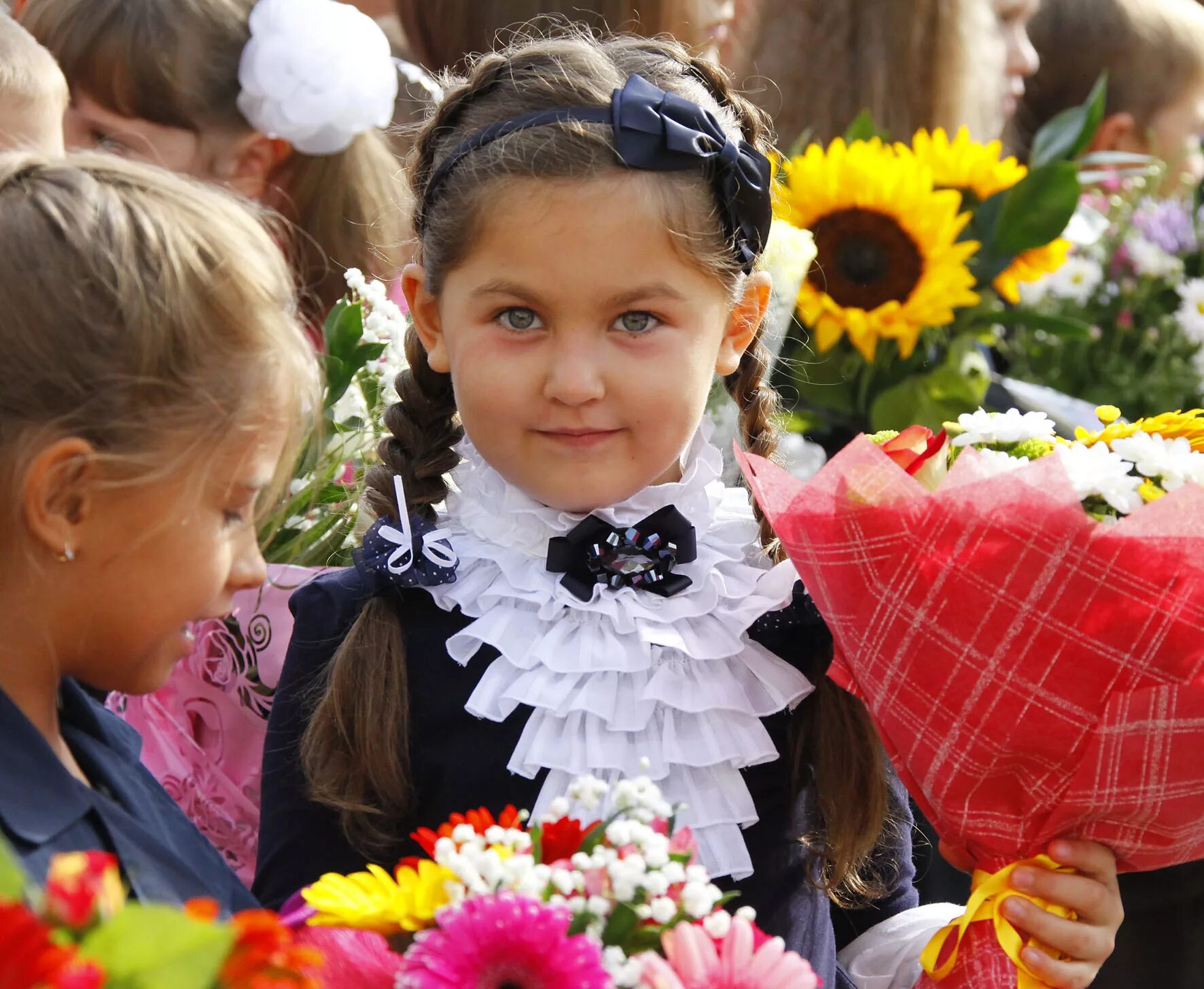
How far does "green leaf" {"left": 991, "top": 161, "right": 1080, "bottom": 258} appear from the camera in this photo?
294 centimetres

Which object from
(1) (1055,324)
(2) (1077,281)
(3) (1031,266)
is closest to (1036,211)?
(3) (1031,266)

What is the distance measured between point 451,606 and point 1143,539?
30.3 inches

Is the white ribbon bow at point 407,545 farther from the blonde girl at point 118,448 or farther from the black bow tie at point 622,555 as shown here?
the blonde girl at point 118,448

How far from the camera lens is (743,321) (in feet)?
5.86

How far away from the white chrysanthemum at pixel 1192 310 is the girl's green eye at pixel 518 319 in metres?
2.31

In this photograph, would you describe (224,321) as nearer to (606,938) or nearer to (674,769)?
(606,938)

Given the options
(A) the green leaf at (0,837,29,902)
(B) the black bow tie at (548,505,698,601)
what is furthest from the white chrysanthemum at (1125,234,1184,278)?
(A) the green leaf at (0,837,29,902)

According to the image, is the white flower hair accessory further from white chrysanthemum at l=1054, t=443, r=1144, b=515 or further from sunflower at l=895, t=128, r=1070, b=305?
white chrysanthemum at l=1054, t=443, r=1144, b=515

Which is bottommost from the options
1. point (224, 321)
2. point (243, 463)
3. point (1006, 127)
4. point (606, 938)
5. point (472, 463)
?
point (1006, 127)

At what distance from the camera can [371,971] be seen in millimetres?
1102

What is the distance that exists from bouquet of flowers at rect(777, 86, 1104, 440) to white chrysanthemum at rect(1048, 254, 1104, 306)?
0.46 metres

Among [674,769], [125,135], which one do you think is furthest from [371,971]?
[125,135]

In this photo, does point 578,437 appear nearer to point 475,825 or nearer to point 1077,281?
point 475,825

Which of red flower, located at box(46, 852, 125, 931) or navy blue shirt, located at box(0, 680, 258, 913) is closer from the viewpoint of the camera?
red flower, located at box(46, 852, 125, 931)
